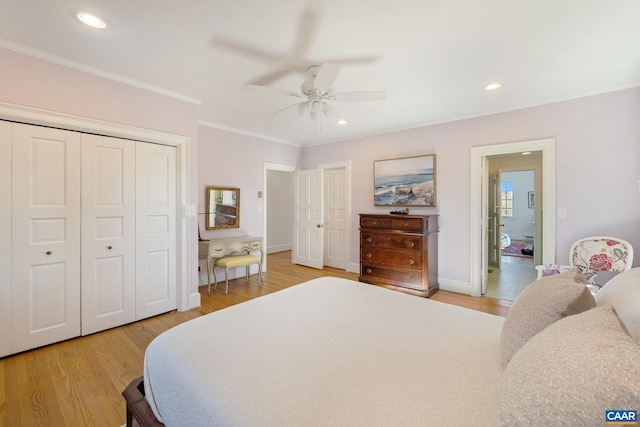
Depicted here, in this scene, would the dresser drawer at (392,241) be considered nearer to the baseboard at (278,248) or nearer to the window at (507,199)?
the baseboard at (278,248)

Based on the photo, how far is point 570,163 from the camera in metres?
3.10

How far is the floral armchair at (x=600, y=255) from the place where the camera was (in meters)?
2.54

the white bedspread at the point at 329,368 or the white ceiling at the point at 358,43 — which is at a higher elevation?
the white ceiling at the point at 358,43

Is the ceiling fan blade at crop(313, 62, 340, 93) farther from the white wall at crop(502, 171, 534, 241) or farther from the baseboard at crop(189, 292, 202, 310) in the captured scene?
the white wall at crop(502, 171, 534, 241)

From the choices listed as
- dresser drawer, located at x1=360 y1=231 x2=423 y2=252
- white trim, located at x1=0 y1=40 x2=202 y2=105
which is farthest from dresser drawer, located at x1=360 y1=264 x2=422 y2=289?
white trim, located at x1=0 y1=40 x2=202 y2=105

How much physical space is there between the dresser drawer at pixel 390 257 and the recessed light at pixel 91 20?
3674 millimetres

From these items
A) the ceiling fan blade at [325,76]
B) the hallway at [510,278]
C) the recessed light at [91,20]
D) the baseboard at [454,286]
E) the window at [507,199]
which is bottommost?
the hallway at [510,278]

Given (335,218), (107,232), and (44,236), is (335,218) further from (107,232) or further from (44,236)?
(44,236)

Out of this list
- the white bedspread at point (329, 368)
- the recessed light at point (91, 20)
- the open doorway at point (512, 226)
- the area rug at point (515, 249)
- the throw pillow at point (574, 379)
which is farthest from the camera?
the area rug at point (515, 249)

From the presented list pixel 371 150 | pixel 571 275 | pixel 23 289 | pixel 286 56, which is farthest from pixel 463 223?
pixel 23 289

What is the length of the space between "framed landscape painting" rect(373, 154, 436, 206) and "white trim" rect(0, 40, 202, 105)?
3035 millimetres

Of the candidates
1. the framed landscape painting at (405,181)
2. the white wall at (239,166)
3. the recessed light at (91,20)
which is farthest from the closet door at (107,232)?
the framed landscape painting at (405,181)

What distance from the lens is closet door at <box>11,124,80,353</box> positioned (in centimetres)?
227

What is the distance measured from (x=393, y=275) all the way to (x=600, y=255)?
7.08 ft
